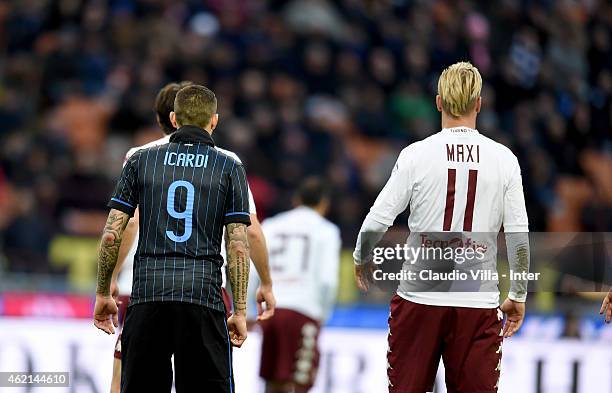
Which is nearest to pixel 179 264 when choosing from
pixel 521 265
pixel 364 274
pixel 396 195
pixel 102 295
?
pixel 102 295

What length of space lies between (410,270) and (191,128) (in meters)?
1.29

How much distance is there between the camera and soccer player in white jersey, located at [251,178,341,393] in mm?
9547

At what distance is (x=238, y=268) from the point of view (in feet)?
19.5

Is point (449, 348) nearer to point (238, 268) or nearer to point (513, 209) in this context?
point (513, 209)

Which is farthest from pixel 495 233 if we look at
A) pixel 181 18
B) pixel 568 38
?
pixel 568 38

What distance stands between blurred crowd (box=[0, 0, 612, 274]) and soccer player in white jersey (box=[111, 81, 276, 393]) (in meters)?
5.26

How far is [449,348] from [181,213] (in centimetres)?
147

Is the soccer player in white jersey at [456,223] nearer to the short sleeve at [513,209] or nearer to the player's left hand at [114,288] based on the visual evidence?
the short sleeve at [513,209]

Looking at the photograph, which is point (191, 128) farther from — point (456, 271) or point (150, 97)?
point (150, 97)

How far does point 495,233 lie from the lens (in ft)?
20.3

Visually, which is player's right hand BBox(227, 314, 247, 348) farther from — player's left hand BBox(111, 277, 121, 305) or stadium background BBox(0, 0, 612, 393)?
stadium background BBox(0, 0, 612, 393)

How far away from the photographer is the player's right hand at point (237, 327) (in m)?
6.01

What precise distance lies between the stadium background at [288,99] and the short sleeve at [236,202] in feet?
17.4

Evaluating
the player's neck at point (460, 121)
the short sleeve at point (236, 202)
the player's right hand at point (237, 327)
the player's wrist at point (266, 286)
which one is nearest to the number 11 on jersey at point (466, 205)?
the player's neck at point (460, 121)
